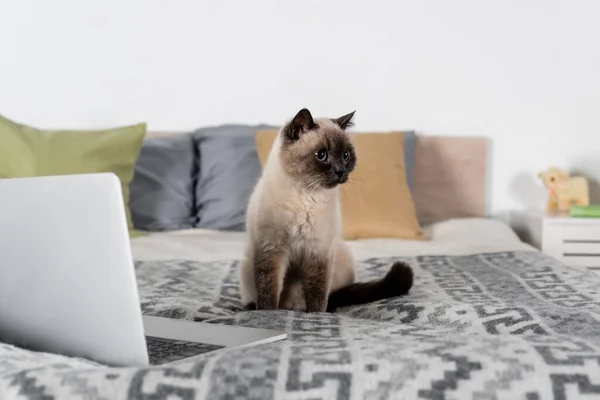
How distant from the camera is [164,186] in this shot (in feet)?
9.46

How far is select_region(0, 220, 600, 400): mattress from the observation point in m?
0.71

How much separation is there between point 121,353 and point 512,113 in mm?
2683

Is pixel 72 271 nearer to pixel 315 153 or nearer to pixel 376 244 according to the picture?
pixel 315 153

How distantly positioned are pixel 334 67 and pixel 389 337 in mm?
2289

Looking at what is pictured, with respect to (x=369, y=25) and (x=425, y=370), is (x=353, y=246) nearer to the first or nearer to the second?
(x=369, y=25)

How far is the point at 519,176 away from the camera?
3158mm

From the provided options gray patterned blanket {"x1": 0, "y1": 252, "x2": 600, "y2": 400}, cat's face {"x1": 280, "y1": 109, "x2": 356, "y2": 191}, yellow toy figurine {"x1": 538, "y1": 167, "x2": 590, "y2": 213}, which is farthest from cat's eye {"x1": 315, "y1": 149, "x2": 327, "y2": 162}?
yellow toy figurine {"x1": 538, "y1": 167, "x2": 590, "y2": 213}

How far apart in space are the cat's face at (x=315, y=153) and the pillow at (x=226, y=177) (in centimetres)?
132

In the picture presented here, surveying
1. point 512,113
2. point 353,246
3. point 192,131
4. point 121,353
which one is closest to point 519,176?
point 512,113

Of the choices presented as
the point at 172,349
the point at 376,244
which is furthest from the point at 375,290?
the point at 376,244

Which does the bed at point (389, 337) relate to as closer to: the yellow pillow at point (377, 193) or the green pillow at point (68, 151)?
the yellow pillow at point (377, 193)

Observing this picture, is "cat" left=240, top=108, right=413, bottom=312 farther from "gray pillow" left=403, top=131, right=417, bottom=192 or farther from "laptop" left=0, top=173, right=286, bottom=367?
"gray pillow" left=403, top=131, right=417, bottom=192

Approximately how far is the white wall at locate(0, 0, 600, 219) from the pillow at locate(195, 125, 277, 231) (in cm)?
26

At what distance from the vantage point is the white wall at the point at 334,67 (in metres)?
3.12
